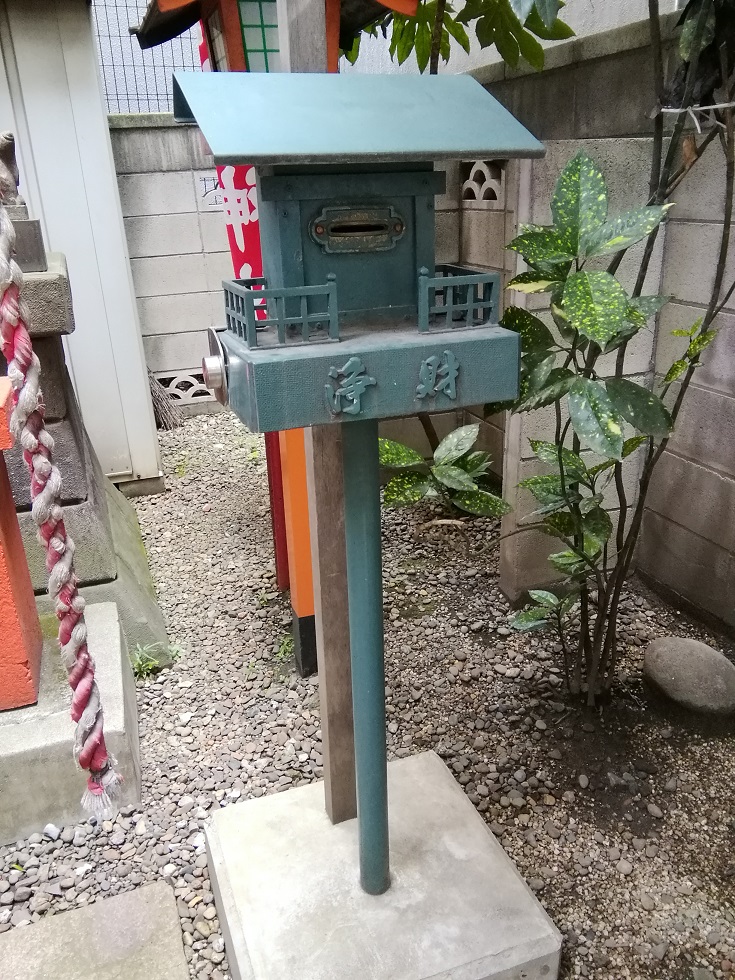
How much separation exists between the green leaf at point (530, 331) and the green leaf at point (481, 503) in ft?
1.56

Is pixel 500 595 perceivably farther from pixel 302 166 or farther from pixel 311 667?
pixel 302 166

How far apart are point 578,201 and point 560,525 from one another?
41.3 inches

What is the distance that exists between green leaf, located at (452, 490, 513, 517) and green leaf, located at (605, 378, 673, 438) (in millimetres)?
479

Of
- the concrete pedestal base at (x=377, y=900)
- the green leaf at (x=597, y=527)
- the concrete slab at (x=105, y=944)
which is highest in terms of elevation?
the green leaf at (x=597, y=527)

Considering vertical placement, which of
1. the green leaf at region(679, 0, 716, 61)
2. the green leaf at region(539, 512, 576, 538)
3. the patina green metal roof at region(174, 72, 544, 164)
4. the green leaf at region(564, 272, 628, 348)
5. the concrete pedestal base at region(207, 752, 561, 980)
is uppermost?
the green leaf at region(679, 0, 716, 61)

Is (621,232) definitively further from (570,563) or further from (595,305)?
(570,563)

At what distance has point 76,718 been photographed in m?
1.39

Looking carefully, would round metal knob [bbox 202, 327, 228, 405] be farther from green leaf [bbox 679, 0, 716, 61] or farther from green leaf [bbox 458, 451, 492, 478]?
green leaf [bbox 679, 0, 716, 61]

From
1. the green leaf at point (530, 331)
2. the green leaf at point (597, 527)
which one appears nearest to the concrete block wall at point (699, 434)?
the green leaf at point (597, 527)

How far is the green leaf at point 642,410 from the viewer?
5.58ft

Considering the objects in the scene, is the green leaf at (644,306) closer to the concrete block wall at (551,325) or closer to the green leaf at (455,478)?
the green leaf at (455,478)

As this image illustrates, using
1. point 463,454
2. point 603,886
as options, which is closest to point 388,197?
point 463,454

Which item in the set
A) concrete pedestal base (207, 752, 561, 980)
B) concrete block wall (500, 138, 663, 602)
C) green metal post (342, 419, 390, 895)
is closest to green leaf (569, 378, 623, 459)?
green metal post (342, 419, 390, 895)

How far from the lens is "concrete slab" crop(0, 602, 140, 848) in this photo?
6.88ft
